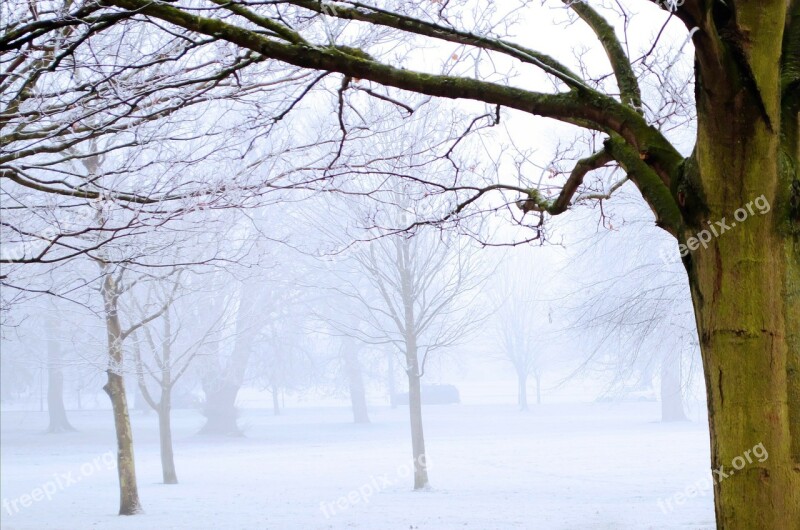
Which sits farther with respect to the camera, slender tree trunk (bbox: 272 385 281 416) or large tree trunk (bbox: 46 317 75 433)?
slender tree trunk (bbox: 272 385 281 416)

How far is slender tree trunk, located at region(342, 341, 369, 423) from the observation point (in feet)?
105

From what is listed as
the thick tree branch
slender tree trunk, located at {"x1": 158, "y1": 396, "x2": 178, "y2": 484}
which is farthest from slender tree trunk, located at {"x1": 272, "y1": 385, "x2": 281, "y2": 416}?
the thick tree branch

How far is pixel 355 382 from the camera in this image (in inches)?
1278

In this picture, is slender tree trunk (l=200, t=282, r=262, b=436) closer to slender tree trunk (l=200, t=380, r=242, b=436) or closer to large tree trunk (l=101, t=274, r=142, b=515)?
slender tree trunk (l=200, t=380, r=242, b=436)

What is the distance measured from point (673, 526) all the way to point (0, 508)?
420 inches

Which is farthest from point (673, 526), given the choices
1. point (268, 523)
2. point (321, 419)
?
point (321, 419)

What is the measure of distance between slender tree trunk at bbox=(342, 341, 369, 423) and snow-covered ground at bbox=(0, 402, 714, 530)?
3.77ft

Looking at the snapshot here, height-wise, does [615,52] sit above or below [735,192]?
above

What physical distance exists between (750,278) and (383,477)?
1399 centimetres

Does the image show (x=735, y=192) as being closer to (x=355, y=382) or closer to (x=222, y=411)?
(x=222, y=411)

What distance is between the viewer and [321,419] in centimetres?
3659

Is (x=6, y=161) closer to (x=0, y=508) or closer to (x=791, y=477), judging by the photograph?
(x=791, y=477)

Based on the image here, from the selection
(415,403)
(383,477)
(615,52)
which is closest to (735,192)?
(615,52)

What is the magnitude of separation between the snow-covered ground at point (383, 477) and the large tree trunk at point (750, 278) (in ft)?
22.9
